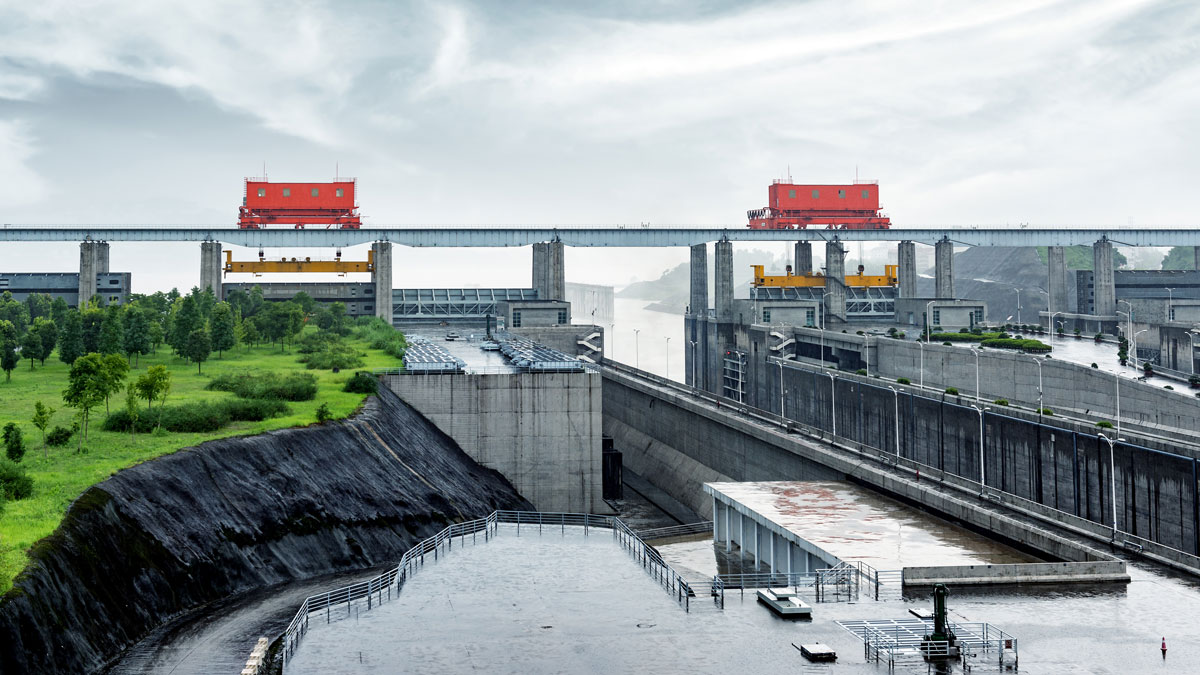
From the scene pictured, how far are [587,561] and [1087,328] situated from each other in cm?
10541

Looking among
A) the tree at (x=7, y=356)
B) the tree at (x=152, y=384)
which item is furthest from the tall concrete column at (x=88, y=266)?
the tree at (x=152, y=384)

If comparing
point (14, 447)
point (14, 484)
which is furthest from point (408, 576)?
point (14, 447)

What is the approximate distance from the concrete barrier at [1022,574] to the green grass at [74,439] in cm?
2761

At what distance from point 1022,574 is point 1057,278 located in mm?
108404

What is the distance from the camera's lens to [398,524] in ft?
163

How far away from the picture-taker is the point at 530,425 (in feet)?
219

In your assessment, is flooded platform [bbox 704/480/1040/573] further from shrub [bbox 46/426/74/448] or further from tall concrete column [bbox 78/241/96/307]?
tall concrete column [bbox 78/241/96/307]

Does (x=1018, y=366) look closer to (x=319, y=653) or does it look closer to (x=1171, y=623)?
(x=1171, y=623)

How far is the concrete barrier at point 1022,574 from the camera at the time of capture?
33.1 m

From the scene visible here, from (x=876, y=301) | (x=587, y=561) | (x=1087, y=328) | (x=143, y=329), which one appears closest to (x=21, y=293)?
(x=143, y=329)

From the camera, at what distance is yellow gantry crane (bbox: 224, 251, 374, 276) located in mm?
132875

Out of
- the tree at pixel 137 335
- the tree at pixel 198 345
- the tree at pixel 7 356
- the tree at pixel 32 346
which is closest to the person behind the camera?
the tree at pixel 7 356

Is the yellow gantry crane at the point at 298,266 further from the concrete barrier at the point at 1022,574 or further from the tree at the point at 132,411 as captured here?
the concrete barrier at the point at 1022,574

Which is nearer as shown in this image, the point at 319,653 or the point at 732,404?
the point at 319,653
